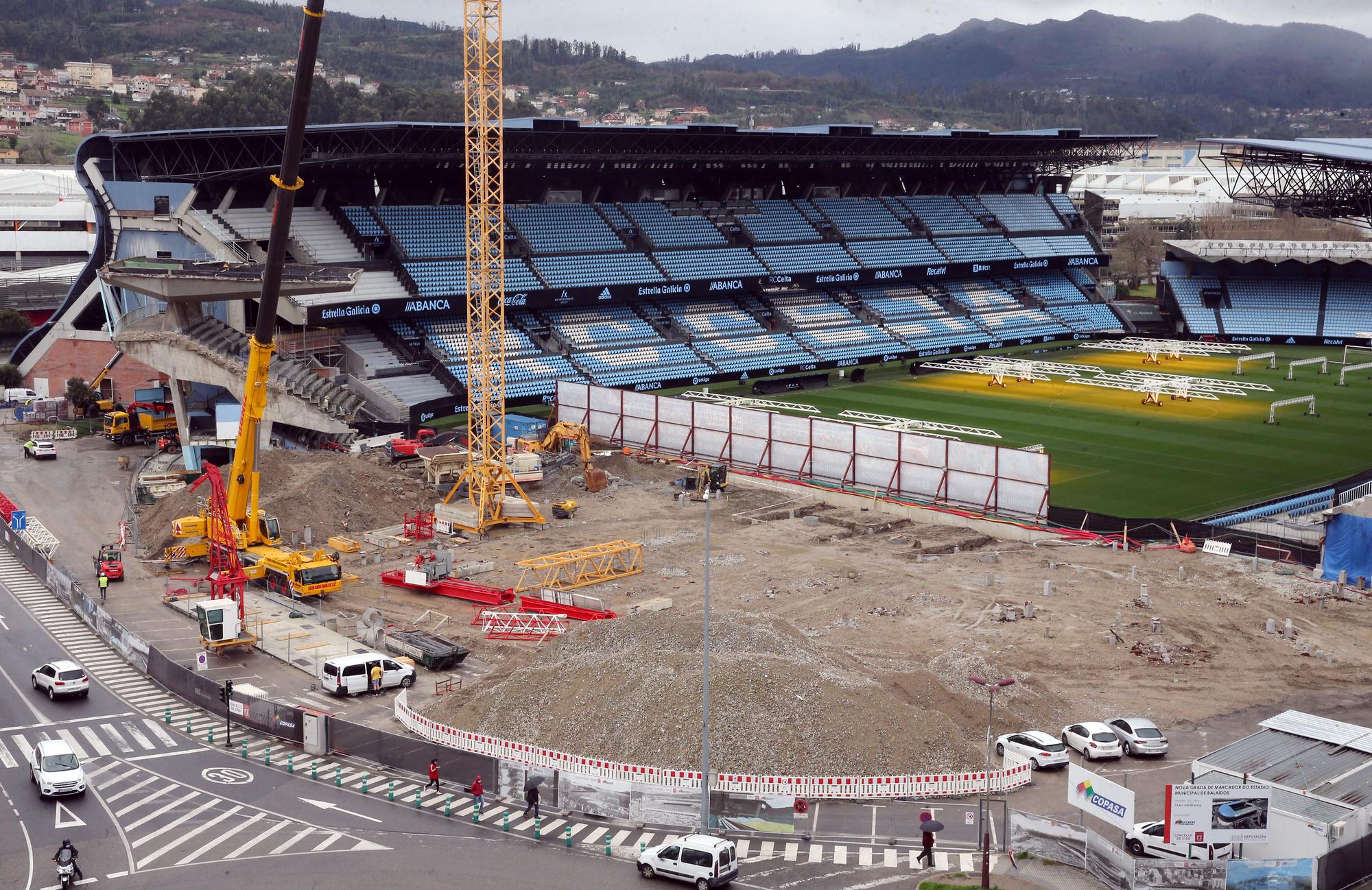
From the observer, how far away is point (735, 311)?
10519 centimetres

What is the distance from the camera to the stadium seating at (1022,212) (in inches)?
5138

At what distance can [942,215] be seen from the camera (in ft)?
414

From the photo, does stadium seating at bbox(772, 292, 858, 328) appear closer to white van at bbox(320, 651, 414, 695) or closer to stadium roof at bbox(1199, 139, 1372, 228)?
stadium roof at bbox(1199, 139, 1372, 228)

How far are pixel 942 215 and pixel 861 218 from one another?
10435mm

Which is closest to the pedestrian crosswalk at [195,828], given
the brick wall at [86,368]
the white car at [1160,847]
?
the white car at [1160,847]

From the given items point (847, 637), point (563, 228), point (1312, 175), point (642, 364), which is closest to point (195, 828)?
point (847, 637)

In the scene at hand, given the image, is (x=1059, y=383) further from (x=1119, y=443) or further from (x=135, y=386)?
(x=135, y=386)

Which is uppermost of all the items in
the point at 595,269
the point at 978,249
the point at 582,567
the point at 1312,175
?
the point at 1312,175

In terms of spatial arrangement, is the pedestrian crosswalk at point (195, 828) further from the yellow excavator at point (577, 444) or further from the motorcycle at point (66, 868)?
the yellow excavator at point (577, 444)

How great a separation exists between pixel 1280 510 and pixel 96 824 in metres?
48.1

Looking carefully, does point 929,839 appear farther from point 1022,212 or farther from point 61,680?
point 1022,212

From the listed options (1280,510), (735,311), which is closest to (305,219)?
(735,311)

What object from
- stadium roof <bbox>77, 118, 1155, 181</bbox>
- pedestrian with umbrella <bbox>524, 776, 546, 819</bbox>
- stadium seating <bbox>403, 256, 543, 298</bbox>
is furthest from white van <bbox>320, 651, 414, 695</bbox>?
stadium seating <bbox>403, 256, 543, 298</bbox>

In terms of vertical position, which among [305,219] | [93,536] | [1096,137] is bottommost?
[93,536]
